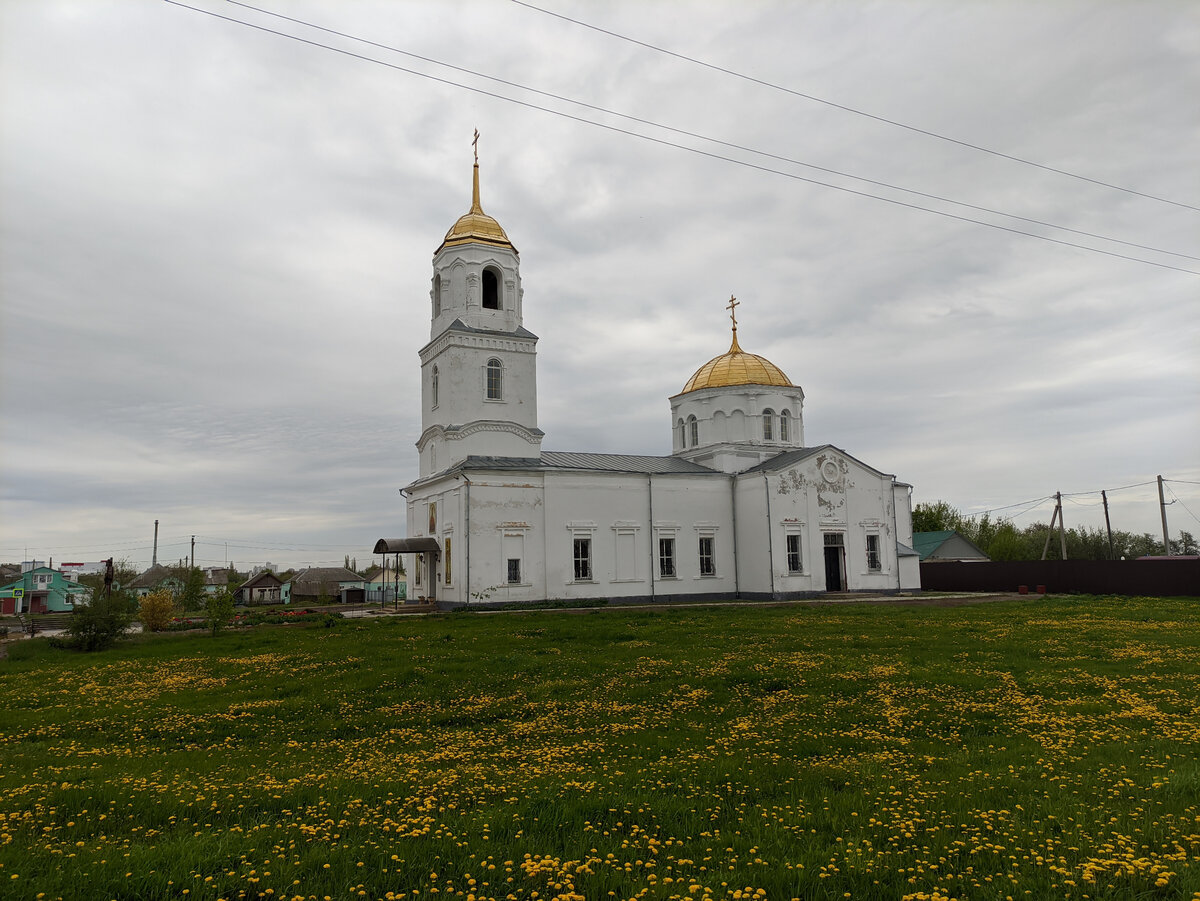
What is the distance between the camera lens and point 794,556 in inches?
1570

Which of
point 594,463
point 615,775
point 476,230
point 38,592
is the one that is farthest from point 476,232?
point 38,592

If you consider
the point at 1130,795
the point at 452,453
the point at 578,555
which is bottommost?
the point at 1130,795

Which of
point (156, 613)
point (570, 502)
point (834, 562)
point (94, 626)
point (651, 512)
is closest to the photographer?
point (94, 626)

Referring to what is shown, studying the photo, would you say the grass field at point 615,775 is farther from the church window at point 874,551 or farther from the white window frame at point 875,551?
the church window at point 874,551

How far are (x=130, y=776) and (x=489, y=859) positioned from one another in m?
4.77

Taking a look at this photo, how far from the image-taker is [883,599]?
3691cm

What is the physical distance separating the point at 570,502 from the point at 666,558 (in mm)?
6113

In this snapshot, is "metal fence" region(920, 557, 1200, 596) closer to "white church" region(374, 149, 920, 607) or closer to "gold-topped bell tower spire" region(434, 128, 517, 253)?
"white church" region(374, 149, 920, 607)

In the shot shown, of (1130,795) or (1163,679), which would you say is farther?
(1163,679)

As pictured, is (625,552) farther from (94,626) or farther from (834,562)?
(94,626)

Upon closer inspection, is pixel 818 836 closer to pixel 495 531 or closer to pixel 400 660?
pixel 400 660

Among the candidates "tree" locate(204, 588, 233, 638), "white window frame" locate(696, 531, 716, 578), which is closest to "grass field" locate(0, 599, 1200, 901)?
"tree" locate(204, 588, 233, 638)

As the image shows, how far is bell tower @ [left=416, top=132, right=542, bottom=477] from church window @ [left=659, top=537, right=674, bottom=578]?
7.78 meters

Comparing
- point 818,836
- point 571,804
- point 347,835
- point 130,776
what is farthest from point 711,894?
point 130,776
